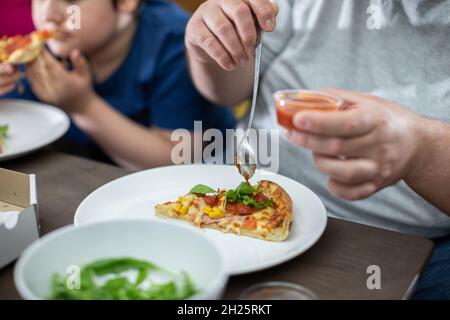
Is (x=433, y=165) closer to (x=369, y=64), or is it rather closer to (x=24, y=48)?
(x=369, y=64)

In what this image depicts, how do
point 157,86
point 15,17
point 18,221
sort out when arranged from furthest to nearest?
point 15,17, point 157,86, point 18,221

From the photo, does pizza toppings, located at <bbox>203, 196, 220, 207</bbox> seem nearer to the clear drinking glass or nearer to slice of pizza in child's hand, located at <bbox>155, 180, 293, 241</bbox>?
slice of pizza in child's hand, located at <bbox>155, 180, 293, 241</bbox>

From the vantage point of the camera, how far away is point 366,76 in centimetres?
138

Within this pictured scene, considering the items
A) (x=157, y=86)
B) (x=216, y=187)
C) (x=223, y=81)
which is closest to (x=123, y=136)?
(x=157, y=86)

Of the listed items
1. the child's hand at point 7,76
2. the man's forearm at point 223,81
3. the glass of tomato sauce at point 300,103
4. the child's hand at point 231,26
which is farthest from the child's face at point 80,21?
the glass of tomato sauce at point 300,103

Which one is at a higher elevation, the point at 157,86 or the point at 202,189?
the point at 202,189

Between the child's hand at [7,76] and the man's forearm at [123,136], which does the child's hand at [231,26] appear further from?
the child's hand at [7,76]

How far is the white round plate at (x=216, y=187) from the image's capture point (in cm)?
86

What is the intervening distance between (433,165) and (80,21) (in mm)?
1305

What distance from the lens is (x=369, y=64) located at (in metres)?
1.38

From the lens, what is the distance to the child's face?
176cm

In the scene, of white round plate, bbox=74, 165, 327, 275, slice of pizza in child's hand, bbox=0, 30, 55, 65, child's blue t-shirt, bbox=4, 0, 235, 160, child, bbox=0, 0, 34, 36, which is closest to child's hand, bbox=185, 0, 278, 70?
white round plate, bbox=74, 165, 327, 275

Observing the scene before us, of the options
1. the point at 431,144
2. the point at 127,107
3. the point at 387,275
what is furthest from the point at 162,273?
the point at 127,107

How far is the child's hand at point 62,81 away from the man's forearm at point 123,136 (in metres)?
0.04
